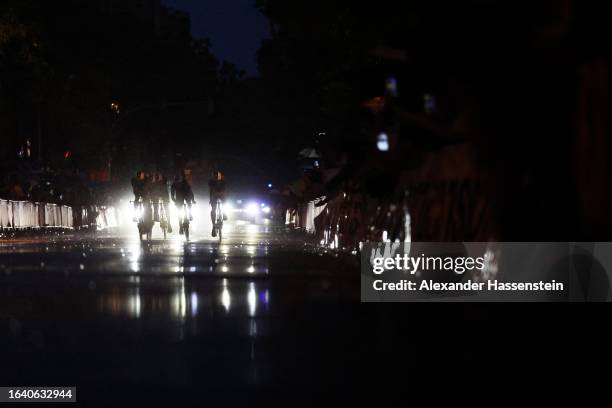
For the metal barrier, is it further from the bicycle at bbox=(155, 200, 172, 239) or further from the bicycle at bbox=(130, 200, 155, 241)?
the bicycle at bbox=(130, 200, 155, 241)

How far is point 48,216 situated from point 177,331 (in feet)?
168

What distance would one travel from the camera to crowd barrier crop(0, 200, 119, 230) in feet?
178

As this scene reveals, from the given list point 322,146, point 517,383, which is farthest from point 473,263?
point 322,146

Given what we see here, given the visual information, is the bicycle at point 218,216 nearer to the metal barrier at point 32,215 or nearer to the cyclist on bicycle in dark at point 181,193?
the cyclist on bicycle in dark at point 181,193

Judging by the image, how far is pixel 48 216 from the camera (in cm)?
6347

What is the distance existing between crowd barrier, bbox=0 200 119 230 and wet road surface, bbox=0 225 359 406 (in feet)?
98.3

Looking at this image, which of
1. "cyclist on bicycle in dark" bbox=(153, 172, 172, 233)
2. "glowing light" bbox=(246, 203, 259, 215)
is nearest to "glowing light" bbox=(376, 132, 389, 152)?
"cyclist on bicycle in dark" bbox=(153, 172, 172, 233)

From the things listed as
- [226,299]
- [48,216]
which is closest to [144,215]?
[48,216]

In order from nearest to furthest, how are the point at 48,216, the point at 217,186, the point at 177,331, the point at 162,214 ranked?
the point at 177,331
the point at 217,186
the point at 162,214
the point at 48,216

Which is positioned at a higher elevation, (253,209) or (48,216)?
(253,209)

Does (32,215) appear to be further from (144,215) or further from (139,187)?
(139,187)

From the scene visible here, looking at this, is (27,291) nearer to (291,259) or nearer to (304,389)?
(304,389)

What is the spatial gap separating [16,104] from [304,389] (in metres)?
56.5

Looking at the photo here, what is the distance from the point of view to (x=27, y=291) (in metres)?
18.6
